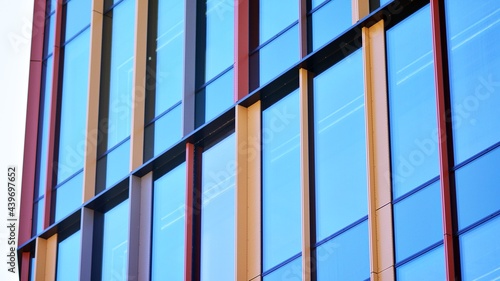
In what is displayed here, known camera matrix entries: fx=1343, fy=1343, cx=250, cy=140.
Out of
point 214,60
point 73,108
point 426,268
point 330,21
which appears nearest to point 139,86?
point 214,60

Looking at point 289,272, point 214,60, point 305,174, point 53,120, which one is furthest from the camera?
point 53,120

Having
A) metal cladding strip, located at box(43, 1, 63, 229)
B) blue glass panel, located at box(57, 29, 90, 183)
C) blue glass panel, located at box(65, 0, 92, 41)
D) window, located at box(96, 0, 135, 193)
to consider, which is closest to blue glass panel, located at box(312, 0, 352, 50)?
window, located at box(96, 0, 135, 193)

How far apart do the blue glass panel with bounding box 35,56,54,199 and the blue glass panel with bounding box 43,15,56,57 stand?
30 centimetres

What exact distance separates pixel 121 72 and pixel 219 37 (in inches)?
146

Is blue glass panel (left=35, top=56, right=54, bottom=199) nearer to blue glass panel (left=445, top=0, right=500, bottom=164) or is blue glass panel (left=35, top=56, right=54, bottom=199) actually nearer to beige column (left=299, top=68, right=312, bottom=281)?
beige column (left=299, top=68, right=312, bottom=281)

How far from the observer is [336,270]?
24812 millimetres

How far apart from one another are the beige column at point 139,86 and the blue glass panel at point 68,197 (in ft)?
8.16

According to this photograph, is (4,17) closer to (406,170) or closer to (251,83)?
(251,83)

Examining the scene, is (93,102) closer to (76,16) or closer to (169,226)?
(76,16)

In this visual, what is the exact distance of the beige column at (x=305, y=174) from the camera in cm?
2538

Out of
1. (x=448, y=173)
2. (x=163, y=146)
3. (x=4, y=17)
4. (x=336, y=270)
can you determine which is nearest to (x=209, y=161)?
(x=163, y=146)

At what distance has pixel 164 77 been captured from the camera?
31594 millimetres

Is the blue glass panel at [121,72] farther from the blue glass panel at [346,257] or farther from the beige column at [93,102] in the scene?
the blue glass panel at [346,257]

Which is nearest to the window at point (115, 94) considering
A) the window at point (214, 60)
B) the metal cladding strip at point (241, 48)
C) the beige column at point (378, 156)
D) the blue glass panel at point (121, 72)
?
the blue glass panel at point (121, 72)
